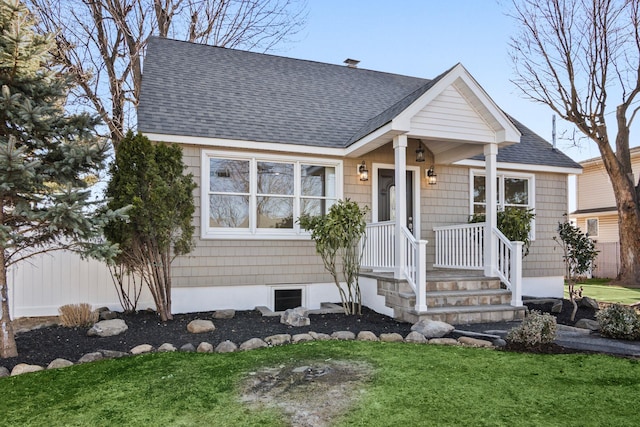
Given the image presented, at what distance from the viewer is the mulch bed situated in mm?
4773

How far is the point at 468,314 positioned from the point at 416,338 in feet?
5.45

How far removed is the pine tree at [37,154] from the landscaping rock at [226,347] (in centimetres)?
163

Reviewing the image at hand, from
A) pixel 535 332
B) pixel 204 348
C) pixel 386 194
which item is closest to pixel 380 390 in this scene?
pixel 204 348

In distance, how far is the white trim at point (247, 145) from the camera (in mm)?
7066

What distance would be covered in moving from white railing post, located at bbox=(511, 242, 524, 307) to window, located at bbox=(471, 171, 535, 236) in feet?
8.54

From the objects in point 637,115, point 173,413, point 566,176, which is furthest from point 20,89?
point 637,115

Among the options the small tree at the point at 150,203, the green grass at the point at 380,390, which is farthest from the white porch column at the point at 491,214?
the small tree at the point at 150,203

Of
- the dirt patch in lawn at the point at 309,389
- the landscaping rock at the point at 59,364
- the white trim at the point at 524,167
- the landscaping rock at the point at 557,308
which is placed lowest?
the landscaping rock at the point at 557,308

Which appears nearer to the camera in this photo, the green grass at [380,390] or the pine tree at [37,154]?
the green grass at [380,390]

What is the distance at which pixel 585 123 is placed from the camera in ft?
42.4

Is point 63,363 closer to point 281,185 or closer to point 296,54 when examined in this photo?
point 281,185

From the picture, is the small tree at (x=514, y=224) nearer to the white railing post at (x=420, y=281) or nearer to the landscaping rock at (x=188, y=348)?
the white railing post at (x=420, y=281)

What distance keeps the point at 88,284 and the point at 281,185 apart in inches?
150

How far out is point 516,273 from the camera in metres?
6.88
